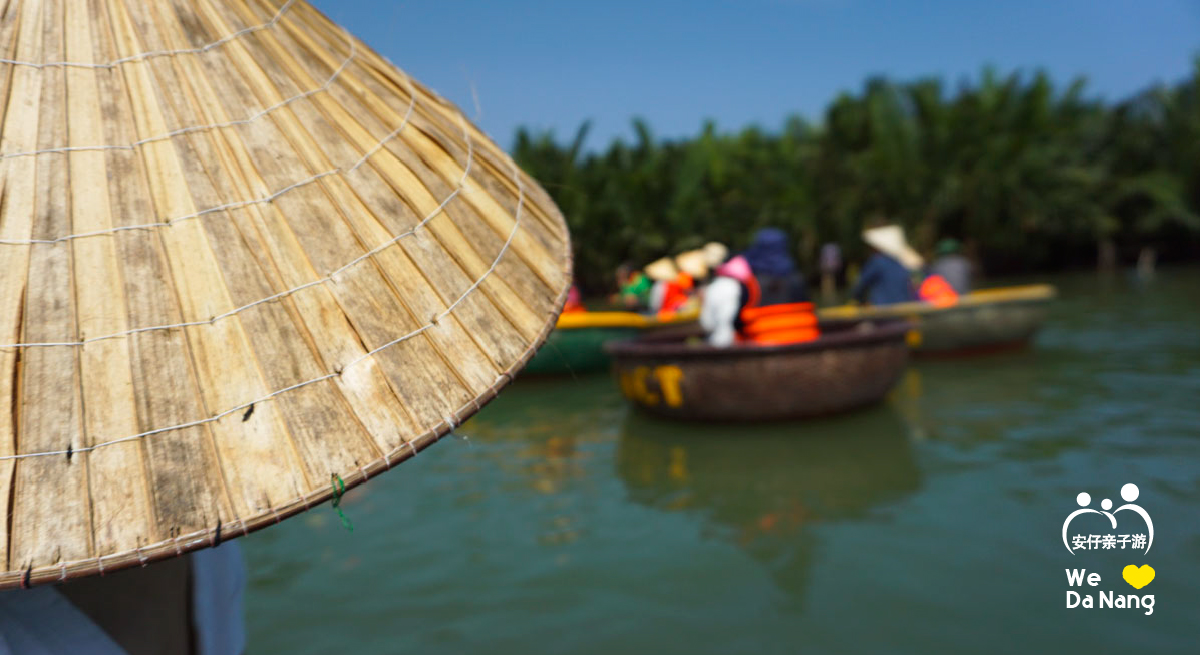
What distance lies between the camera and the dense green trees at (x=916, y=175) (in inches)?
888

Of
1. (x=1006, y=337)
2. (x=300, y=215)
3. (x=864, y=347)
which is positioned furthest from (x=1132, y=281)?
(x=300, y=215)

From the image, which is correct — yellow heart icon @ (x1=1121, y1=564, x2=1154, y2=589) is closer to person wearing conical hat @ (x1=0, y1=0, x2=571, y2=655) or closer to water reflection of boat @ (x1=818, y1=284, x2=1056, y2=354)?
person wearing conical hat @ (x1=0, y1=0, x2=571, y2=655)

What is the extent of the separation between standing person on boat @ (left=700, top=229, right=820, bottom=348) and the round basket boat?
0.27 m

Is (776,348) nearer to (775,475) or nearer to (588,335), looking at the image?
(775,475)

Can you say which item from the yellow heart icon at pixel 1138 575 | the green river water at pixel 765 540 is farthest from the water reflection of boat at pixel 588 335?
the yellow heart icon at pixel 1138 575

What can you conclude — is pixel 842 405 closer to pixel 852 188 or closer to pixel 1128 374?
pixel 1128 374

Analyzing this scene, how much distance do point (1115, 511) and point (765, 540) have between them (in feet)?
5.25

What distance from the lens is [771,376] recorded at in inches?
213

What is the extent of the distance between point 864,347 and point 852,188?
63.3 ft

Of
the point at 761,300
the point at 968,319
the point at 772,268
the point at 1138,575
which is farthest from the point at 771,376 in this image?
the point at 968,319

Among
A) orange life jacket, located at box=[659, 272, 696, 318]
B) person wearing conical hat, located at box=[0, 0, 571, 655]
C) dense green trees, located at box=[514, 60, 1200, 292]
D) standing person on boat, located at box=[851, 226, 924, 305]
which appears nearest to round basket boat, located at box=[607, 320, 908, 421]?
standing person on boat, located at box=[851, 226, 924, 305]

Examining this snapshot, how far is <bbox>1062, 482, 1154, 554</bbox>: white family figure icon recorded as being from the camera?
3.45 metres

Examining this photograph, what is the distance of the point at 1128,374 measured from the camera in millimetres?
6973

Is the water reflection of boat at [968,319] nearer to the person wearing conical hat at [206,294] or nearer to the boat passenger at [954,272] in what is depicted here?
the boat passenger at [954,272]
